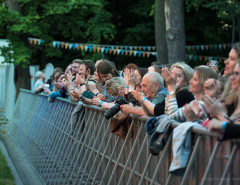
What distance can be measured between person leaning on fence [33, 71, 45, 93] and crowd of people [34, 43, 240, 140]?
5701 millimetres

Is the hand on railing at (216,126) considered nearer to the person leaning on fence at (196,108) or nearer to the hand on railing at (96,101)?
the person leaning on fence at (196,108)

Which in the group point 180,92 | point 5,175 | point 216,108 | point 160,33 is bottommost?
point 5,175

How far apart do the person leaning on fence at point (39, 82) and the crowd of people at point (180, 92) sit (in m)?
5.70

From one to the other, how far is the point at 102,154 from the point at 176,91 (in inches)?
67.2

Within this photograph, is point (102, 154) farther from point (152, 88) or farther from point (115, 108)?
point (152, 88)

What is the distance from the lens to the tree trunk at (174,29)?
16.9 m

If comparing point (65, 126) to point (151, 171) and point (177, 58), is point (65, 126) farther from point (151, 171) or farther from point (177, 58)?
point (177, 58)

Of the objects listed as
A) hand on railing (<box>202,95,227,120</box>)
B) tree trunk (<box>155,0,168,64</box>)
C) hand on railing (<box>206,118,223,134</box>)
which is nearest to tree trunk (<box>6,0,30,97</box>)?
tree trunk (<box>155,0,168,64</box>)

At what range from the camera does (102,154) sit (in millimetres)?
7188

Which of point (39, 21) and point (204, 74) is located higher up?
point (39, 21)

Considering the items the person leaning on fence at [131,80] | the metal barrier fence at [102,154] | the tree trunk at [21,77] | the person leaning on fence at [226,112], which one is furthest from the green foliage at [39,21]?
the person leaning on fence at [226,112]

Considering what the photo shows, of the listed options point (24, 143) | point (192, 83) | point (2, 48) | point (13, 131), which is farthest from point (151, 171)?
point (2, 48)

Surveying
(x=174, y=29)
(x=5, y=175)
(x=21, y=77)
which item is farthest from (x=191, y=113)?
(x=21, y=77)

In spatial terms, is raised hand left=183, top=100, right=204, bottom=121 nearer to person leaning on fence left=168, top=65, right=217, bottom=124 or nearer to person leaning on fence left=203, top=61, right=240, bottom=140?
person leaning on fence left=168, top=65, right=217, bottom=124
